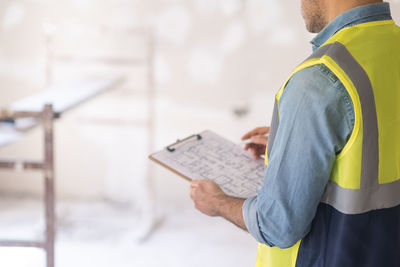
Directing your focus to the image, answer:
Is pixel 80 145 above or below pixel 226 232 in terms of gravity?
above

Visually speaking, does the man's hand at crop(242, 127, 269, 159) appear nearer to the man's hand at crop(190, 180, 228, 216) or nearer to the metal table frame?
the man's hand at crop(190, 180, 228, 216)

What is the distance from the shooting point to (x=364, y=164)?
0.86 meters

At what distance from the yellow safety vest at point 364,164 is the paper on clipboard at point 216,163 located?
27 cm

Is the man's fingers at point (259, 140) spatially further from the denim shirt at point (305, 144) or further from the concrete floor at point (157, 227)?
the concrete floor at point (157, 227)

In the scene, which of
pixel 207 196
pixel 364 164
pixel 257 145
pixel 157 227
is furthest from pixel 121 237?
pixel 364 164

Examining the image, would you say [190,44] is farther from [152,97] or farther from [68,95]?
[68,95]

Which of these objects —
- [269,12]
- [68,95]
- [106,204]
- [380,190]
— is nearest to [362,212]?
[380,190]

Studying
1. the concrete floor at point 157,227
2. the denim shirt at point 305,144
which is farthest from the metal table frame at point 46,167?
the denim shirt at point 305,144

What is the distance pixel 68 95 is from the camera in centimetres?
227

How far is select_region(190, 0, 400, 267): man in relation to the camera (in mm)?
823

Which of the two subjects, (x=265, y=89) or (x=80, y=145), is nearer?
(x=265, y=89)

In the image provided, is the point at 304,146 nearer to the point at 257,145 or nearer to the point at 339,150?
the point at 339,150

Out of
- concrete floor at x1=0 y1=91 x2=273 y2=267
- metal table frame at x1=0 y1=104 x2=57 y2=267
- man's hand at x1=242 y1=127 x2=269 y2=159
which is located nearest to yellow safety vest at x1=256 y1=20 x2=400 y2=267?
man's hand at x1=242 y1=127 x2=269 y2=159

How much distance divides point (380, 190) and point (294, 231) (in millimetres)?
162
